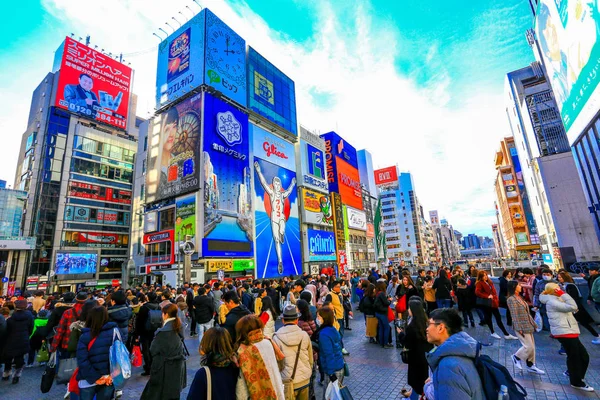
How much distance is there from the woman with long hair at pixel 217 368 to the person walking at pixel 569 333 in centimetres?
584

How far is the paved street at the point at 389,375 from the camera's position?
Result: 5371 millimetres

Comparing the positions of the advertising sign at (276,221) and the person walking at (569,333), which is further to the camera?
the advertising sign at (276,221)

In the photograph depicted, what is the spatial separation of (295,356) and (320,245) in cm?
4679

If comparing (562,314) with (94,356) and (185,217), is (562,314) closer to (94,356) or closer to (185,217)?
(94,356)

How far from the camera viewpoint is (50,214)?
142ft

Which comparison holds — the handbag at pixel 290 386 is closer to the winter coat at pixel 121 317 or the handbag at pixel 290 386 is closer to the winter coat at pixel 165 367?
the winter coat at pixel 165 367

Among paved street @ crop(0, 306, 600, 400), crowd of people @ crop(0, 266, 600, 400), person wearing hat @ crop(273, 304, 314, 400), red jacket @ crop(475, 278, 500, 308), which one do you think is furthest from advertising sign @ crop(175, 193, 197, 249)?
person wearing hat @ crop(273, 304, 314, 400)

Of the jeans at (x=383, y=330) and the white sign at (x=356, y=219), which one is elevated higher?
the white sign at (x=356, y=219)

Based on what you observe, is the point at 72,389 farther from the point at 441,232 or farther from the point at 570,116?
the point at 441,232

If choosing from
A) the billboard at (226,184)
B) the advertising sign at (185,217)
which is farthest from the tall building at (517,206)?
the advertising sign at (185,217)

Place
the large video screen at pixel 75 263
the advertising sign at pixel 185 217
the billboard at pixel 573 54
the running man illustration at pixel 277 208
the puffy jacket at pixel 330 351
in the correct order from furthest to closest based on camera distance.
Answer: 1. the large video screen at pixel 75 263
2. the running man illustration at pixel 277 208
3. the advertising sign at pixel 185 217
4. the billboard at pixel 573 54
5. the puffy jacket at pixel 330 351

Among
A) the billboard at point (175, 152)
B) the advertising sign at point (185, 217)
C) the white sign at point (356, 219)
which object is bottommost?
the advertising sign at point (185, 217)

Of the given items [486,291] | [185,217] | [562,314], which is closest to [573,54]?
[486,291]

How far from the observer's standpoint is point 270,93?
49.5 meters
